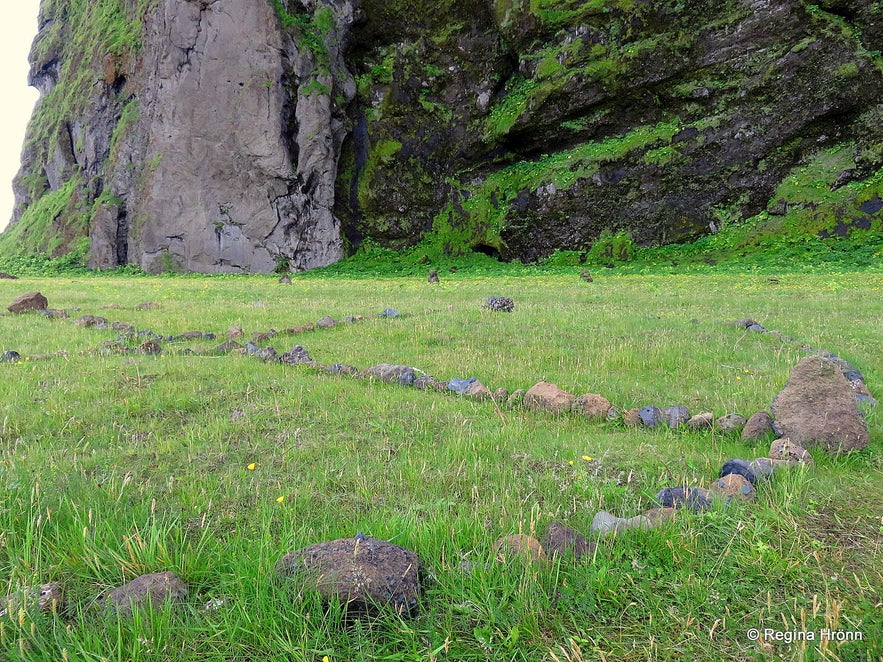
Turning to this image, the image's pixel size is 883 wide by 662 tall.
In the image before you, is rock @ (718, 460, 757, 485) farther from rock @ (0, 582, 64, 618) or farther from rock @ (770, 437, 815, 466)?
rock @ (0, 582, 64, 618)

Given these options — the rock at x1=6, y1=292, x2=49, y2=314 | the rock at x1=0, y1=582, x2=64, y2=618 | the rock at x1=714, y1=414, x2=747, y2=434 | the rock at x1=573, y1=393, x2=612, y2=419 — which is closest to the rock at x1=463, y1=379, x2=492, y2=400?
the rock at x1=573, y1=393, x2=612, y2=419

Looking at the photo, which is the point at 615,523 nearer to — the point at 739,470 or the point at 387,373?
the point at 739,470

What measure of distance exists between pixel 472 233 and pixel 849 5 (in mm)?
25281

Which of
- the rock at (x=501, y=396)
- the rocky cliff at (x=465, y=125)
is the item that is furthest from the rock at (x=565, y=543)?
the rocky cliff at (x=465, y=125)

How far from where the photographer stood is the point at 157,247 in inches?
1417

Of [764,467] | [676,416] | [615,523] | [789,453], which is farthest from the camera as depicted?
[676,416]

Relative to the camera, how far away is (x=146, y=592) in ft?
7.06

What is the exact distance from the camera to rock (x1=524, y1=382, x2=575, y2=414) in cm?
506

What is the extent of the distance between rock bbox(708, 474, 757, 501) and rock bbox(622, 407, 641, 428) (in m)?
1.41

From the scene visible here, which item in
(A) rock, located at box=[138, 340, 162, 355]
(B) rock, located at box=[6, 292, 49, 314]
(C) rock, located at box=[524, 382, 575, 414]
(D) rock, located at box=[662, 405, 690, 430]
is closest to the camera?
(D) rock, located at box=[662, 405, 690, 430]

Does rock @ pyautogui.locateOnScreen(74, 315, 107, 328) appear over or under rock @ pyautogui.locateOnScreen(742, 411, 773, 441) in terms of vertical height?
over

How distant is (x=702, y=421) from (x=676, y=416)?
0.22 m

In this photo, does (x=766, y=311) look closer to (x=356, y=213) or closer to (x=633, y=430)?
(x=633, y=430)

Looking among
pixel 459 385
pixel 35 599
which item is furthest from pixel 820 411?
pixel 35 599
